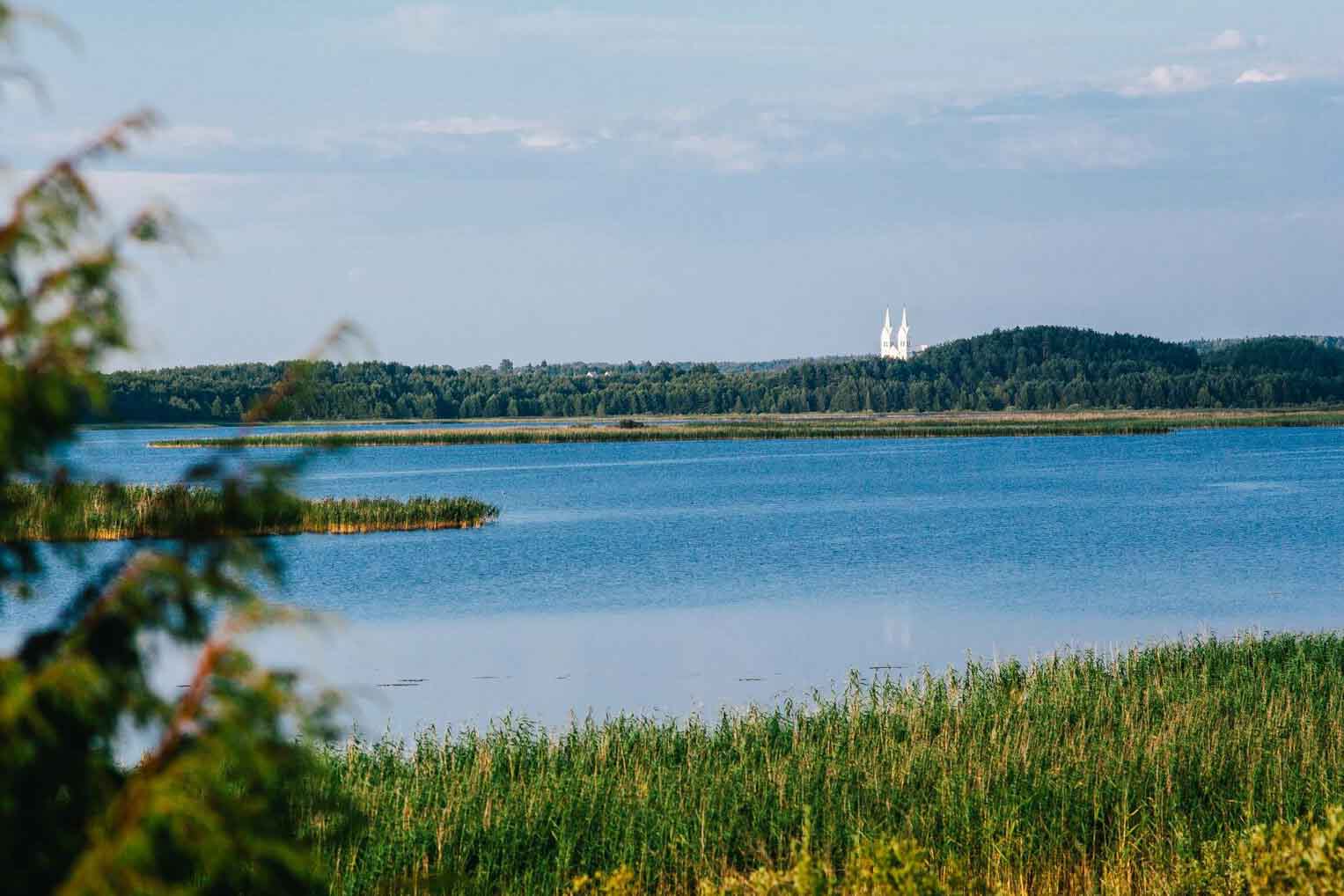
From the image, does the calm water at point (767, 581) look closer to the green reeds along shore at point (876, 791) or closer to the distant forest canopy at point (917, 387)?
the green reeds along shore at point (876, 791)

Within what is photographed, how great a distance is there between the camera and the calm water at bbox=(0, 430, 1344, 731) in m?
22.0

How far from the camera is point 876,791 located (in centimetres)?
1104

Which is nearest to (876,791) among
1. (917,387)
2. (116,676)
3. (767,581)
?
(116,676)

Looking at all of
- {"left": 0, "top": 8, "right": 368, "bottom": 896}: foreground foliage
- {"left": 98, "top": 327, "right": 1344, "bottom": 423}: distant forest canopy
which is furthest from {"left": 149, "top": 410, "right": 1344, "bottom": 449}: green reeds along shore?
{"left": 0, "top": 8, "right": 368, "bottom": 896}: foreground foliage

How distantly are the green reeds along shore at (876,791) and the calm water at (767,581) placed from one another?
1.67 metres

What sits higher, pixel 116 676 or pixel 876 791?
pixel 116 676

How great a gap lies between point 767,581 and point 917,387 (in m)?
144

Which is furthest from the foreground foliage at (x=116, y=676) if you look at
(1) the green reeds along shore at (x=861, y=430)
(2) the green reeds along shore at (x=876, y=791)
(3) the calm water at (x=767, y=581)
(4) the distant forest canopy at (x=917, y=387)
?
(4) the distant forest canopy at (x=917, y=387)

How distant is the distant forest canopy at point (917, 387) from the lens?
161 meters

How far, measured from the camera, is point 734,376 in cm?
19888

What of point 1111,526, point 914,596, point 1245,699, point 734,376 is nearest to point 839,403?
point 734,376

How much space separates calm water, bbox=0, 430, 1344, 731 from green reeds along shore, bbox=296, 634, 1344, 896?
65.8 inches

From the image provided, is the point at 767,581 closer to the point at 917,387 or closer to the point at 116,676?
the point at 116,676

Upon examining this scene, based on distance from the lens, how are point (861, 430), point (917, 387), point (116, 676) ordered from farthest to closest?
point (917, 387), point (861, 430), point (116, 676)
